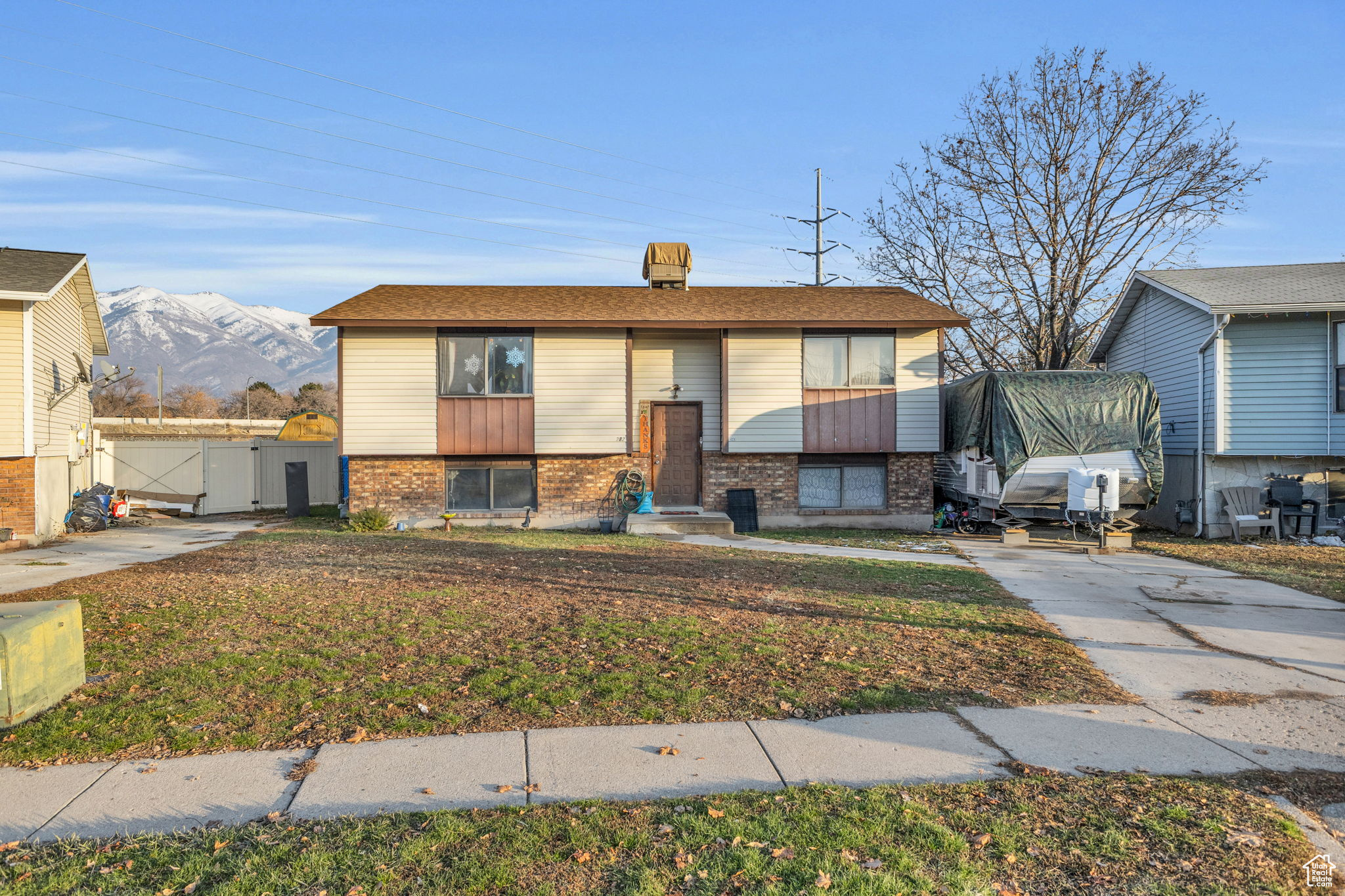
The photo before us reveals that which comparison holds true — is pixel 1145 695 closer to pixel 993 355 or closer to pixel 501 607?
pixel 501 607

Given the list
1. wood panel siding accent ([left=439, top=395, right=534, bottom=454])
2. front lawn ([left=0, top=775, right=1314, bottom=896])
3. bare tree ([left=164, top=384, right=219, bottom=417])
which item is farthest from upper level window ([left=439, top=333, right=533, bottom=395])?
bare tree ([left=164, top=384, right=219, bottom=417])

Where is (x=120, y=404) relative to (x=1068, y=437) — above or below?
above

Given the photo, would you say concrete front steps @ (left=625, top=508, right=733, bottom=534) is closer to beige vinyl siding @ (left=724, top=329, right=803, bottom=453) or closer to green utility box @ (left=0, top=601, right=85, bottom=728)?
beige vinyl siding @ (left=724, top=329, right=803, bottom=453)

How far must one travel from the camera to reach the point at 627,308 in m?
17.5

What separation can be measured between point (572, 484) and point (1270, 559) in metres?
12.3

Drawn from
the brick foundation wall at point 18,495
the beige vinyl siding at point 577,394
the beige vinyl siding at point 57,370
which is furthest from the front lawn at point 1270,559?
the beige vinyl siding at point 57,370

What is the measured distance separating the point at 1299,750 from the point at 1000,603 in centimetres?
423

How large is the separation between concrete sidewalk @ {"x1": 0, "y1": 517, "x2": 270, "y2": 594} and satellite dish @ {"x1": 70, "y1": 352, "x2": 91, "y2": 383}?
364cm

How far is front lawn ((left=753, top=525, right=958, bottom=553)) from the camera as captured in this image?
14.1 metres

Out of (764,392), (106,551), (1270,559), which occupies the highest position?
(764,392)

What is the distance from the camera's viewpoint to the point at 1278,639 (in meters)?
7.52

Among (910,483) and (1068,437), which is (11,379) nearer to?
(910,483)

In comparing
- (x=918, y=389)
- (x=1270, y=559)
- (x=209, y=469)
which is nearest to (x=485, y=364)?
(x=209, y=469)

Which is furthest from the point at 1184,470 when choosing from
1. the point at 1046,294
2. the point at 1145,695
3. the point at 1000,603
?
the point at 1145,695
